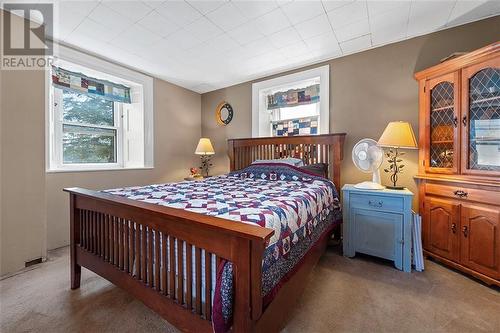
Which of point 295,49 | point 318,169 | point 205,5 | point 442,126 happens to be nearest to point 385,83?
point 442,126

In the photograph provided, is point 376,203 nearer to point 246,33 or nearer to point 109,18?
point 246,33

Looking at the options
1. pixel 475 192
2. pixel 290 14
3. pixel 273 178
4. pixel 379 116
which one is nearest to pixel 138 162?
pixel 273 178

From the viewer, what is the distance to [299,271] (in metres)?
1.46

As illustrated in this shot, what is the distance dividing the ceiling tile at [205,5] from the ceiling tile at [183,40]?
16.2 inches

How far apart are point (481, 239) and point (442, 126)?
→ 105cm

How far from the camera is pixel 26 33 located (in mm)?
2154

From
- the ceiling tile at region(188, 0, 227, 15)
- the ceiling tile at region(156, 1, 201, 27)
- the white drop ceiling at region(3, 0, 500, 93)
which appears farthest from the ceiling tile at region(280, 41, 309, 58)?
the ceiling tile at region(156, 1, 201, 27)

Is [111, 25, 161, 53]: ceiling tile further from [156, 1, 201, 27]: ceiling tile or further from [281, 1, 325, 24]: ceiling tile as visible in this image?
[281, 1, 325, 24]: ceiling tile

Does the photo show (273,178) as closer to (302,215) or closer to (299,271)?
(302,215)

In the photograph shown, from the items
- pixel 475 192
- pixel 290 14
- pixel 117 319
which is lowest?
pixel 117 319

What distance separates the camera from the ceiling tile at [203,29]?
85.7 inches

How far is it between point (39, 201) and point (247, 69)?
2993mm

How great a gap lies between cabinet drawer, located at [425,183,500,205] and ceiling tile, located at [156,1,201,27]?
283cm

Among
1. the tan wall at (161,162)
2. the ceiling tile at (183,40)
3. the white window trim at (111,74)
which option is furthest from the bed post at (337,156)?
the white window trim at (111,74)
